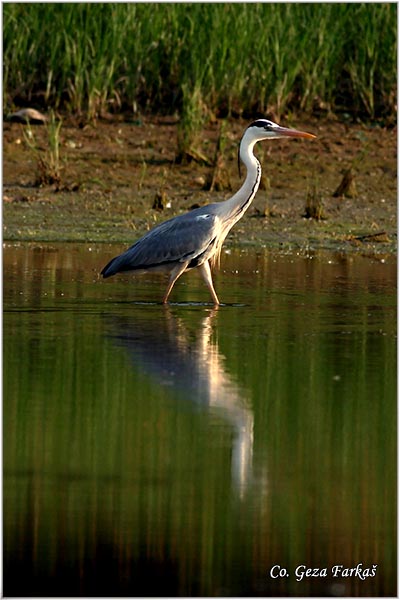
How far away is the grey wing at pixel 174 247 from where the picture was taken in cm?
Answer: 1102

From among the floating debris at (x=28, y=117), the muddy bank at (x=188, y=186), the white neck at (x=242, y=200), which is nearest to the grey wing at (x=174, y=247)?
the white neck at (x=242, y=200)

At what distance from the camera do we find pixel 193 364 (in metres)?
8.23

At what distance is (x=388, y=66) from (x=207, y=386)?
1040 centimetres

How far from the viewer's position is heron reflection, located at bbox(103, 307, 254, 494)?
6699 millimetres

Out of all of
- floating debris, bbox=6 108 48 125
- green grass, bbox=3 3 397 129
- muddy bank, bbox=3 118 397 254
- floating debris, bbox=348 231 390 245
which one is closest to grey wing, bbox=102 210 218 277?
muddy bank, bbox=3 118 397 254

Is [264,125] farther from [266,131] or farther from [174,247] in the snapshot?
[174,247]

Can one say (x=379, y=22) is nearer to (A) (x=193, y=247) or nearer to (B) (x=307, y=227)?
(B) (x=307, y=227)

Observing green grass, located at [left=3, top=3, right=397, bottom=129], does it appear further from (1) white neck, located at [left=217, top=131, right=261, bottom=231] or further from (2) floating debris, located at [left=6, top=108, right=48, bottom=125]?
(1) white neck, located at [left=217, top=131, right=261, bottom=231]

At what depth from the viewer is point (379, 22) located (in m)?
17.4

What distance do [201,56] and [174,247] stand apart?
6259mm

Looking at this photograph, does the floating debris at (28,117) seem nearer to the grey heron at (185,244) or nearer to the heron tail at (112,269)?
the grey heron at (185,244)

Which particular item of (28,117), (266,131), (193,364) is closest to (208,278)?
(266,131)

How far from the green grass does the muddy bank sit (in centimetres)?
40

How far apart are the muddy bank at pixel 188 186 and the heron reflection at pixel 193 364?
13.7ft
